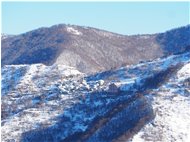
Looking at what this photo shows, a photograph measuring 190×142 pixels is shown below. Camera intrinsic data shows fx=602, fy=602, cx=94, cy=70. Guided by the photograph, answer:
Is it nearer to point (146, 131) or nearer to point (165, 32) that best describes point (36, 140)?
point (146, 131)

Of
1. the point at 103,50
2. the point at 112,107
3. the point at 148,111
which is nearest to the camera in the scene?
the point at 148,111

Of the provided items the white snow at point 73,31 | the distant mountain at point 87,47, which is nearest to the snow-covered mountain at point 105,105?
the distant mountain at point 87,47

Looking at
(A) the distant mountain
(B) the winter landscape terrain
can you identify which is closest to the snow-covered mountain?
(B) the winter landscape terrain

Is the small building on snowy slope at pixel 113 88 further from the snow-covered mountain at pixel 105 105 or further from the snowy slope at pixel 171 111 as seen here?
the snowy slope at pixel 171 111

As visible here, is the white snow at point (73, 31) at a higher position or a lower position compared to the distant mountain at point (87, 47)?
higher

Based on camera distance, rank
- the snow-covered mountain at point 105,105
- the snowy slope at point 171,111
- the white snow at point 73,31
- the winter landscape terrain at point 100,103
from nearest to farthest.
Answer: the snowy slope at point 171,111, the snow-covered mountain at point 105,105, the winter landscape terrain at point 100,103, the white snow at point 73,31

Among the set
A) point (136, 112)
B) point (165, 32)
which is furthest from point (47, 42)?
point (136, 112)
